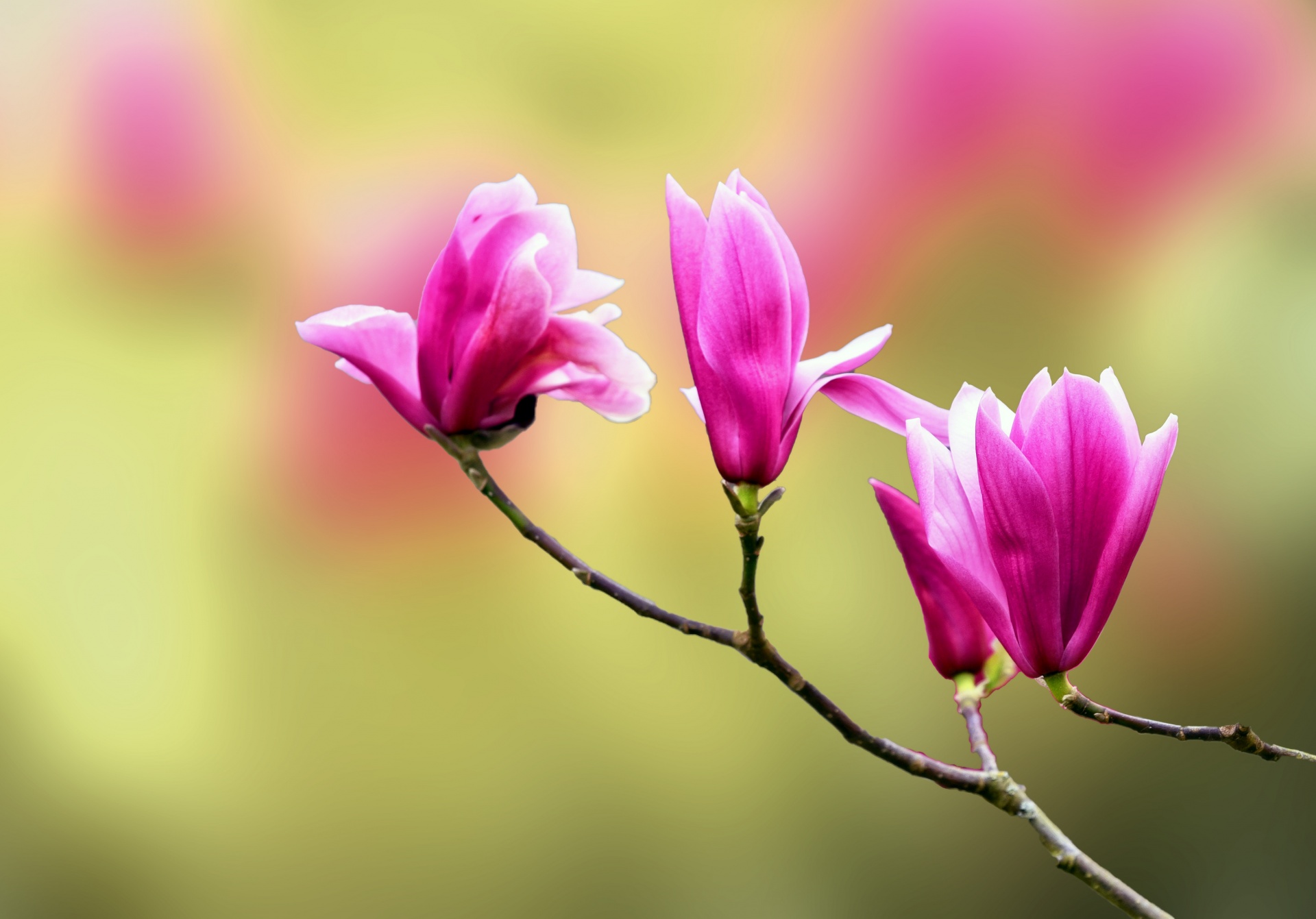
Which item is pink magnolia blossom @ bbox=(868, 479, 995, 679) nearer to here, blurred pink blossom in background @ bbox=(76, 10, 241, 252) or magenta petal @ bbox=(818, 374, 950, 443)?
magenta petal @ bbox=(818, 374, 950, 443)

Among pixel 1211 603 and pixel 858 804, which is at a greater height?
pixel 1211 603

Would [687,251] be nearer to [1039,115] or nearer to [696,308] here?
[696,308]

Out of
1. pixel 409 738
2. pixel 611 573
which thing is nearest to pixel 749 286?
pixel 611 573

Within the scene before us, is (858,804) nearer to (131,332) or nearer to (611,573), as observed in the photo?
(611,573)

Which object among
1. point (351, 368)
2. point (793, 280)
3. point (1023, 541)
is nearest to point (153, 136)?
point (351, 368)

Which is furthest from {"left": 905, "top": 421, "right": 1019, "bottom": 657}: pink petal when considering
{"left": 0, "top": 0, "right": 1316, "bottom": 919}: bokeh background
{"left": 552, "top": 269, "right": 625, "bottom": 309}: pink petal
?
{"left": 0, "top": 0, "right": 1316, "bottom": 919}: bokeh background

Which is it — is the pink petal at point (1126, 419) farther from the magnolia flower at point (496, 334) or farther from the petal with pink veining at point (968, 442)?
the magnolia flower at point (496, 334)
